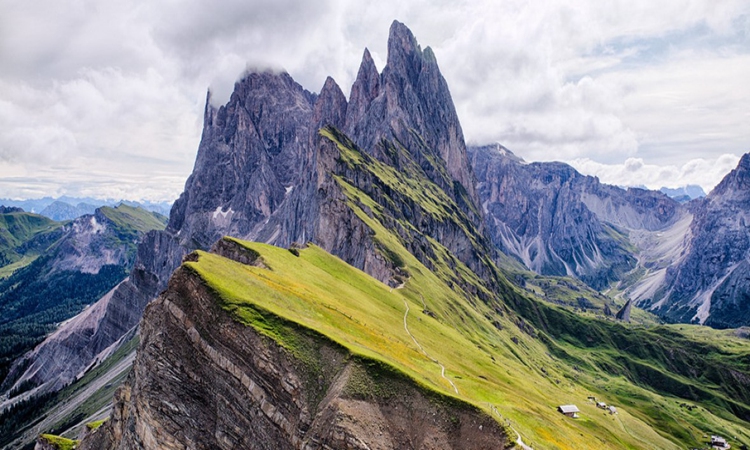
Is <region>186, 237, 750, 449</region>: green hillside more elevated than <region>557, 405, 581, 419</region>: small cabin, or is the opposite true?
<region>186, 237, 750, 449</region>: green hillside

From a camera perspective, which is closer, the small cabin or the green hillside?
the green hillside

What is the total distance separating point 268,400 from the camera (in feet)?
174

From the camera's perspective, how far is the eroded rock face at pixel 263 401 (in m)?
50.9

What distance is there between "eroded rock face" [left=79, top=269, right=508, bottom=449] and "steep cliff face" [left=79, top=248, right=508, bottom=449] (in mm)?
115

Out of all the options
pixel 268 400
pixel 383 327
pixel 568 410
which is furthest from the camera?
pixel 568 410

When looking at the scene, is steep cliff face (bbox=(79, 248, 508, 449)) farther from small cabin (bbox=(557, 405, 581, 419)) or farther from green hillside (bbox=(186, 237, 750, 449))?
small cabin (bbox=(557, 405, 581, 419))

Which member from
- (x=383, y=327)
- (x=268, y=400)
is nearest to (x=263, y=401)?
(x=268, y=400)

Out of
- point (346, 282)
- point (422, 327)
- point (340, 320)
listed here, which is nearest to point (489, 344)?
point (422, 327)

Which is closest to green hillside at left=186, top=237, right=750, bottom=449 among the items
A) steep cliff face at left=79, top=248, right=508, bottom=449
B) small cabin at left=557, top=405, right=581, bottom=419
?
steep cliff face at left=79, top=248, right=508, bottom=449

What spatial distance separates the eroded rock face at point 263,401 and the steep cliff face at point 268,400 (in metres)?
0.11

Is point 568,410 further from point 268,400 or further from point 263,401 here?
point 263,401

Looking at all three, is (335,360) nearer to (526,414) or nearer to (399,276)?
(526,414)

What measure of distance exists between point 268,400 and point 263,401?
0.62 meters

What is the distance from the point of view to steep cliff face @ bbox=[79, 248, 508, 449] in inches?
2007
